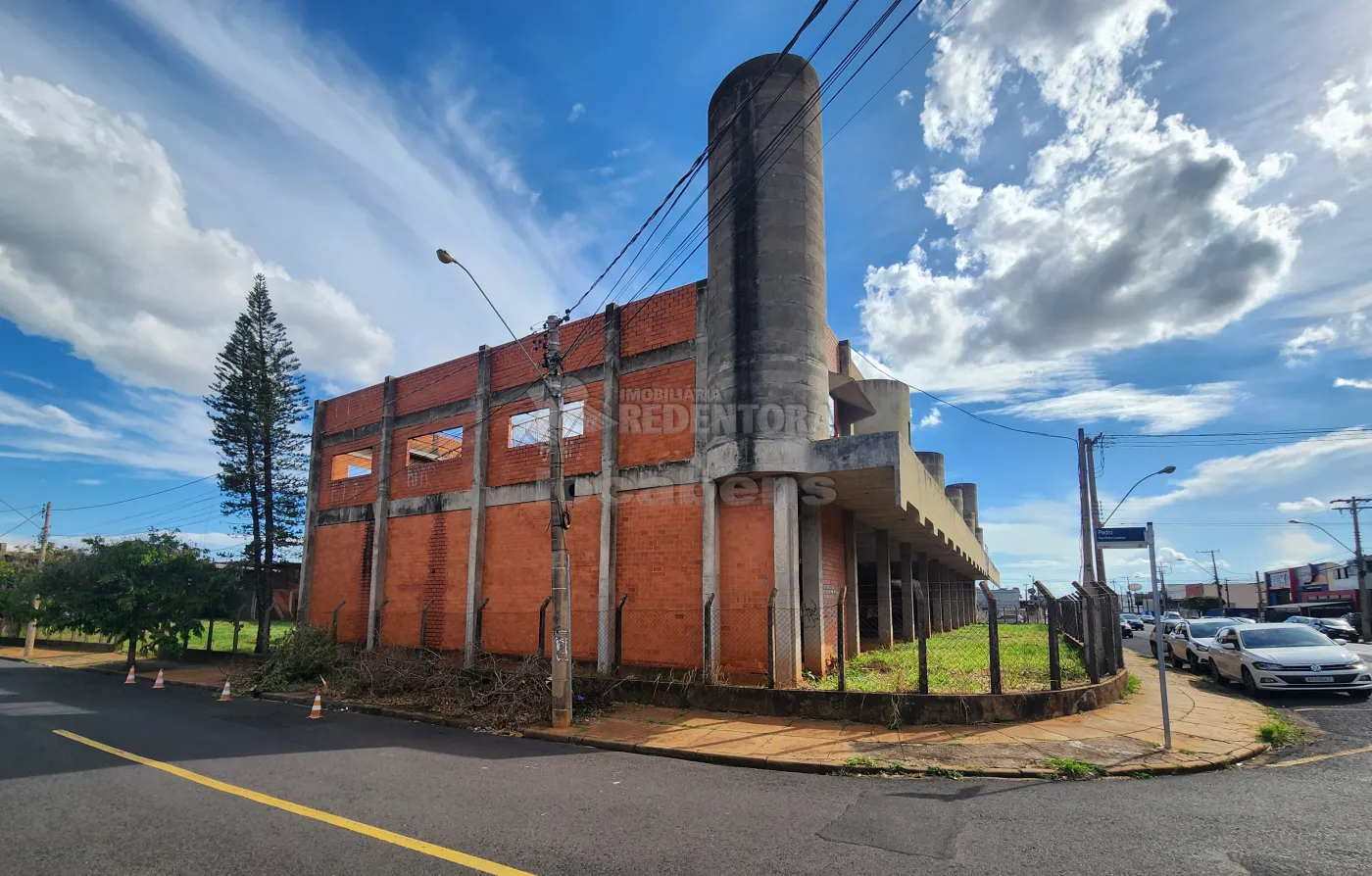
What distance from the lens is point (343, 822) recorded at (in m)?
5.78

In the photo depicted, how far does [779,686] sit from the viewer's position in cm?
1154

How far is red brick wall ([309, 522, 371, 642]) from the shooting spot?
20.8 meters

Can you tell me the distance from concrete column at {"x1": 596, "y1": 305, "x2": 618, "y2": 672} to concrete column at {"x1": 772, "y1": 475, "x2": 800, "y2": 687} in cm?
391

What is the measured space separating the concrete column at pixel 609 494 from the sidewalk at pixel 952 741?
290 cm

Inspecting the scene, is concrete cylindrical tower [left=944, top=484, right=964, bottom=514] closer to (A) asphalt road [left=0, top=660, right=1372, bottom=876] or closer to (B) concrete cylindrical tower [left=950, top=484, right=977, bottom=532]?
(B) concrete cylindrical tower [left=950, top=484, right=977, bottom=532]

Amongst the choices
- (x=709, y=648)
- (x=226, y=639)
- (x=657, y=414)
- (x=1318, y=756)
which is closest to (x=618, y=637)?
(x=709, y=648)

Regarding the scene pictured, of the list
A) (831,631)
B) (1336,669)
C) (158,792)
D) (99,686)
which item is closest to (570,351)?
(831,631)

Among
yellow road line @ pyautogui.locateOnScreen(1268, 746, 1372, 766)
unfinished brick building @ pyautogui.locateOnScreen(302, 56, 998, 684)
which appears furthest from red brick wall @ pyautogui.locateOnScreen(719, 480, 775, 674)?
yellow road line @ pyautogui.locateOnScreen(1268, 746, 1372, 766)

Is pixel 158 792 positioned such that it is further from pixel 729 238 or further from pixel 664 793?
pixel 729 238

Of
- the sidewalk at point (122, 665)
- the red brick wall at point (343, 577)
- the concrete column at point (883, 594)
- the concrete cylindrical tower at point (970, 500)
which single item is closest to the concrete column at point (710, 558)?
the concrete column at point (883, 594)

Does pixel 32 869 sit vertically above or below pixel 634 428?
below

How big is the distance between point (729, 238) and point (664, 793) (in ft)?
34.5

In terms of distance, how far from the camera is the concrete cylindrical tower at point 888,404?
22.3 m

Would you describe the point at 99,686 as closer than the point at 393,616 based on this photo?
Yes
